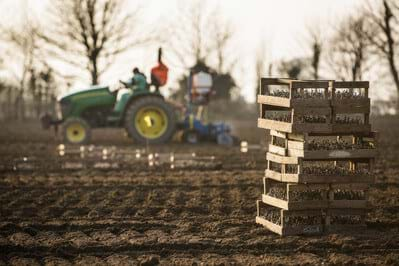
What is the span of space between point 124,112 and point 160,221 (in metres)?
12.6

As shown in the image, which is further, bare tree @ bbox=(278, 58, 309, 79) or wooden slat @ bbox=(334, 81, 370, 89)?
bare tree @ bbox=(278, 58, 309, 79)

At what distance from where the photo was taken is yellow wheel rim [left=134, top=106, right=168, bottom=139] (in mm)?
23781

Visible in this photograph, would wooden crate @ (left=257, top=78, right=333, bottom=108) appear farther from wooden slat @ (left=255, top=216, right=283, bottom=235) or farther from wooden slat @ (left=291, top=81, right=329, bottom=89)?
wooden slat @ (left=255, top=216, right=283, bottom=235)

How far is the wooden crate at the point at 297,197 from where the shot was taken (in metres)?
10.5

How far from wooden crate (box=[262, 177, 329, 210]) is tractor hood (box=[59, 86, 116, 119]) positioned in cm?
1353

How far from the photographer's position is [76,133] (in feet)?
79.6

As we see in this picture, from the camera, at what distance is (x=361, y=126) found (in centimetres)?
1072

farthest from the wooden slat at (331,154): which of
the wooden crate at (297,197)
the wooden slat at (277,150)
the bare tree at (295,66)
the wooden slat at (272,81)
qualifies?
the bare tree at (295,66)

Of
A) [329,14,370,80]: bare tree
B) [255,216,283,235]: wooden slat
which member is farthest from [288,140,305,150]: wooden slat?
[329,14,370,80]: bare tree

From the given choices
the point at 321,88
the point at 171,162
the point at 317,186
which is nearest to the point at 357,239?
the point at 317,186

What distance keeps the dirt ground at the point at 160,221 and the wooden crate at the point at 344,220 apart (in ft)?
0.63

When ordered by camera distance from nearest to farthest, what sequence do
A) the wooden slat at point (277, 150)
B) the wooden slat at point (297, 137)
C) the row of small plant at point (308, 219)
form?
the wooden slat at point (297, 137) < the row of small plant at point (308, 219) < the wooden slat at point (277, 150)

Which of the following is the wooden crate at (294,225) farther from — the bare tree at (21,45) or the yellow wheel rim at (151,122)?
the bare tree at (21,45)

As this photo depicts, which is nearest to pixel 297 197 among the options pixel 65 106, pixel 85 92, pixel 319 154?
pixel 319 154
